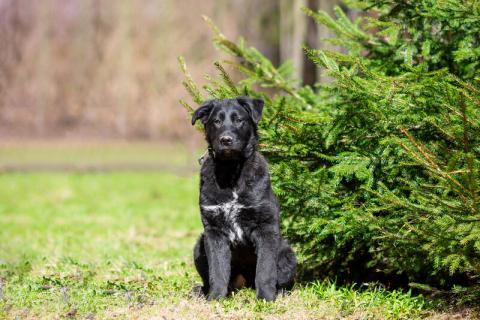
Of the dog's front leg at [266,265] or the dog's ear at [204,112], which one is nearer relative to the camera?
the dog's front leg at [266,265]

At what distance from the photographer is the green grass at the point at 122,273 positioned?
431 cm

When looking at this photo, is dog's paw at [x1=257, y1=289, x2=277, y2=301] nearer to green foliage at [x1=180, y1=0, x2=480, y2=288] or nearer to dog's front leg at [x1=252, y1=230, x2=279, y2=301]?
dog's front leg at [x1=252, y1=230, x2=279, y2=301]

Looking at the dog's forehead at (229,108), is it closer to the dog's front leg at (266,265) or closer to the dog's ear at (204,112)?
the dog's ear at (204,112)

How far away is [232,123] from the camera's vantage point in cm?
472

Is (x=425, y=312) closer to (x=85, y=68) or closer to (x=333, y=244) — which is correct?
(x=333, y=244)

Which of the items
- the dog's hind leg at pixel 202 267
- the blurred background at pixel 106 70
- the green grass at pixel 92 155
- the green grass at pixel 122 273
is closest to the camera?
the green grass at pixel 122 273

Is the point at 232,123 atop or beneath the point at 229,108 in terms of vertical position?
beneath

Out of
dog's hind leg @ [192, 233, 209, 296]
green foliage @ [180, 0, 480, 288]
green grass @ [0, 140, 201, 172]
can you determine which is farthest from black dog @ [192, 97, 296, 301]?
green grass @ [0, 140, 201, 172]

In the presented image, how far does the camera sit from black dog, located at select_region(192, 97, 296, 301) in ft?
15.1

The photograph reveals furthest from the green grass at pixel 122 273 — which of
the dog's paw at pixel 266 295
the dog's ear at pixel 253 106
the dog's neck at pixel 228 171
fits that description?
the dog's ear at pixel 253 106

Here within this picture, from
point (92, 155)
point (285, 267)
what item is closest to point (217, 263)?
point (285, 267)

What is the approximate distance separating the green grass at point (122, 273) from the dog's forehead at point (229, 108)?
1354 mm

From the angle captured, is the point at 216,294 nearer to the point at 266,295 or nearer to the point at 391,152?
the point at 266,295

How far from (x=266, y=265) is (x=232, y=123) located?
1049 mm
